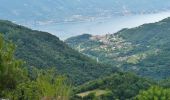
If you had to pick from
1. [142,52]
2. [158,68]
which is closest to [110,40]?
[142,52]

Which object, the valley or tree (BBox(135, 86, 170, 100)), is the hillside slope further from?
tree (BBox(135, 86, 170, 100))

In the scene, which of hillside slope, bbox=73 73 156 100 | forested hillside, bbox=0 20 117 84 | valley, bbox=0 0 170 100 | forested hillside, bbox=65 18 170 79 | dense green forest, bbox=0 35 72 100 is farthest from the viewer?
forested hillside, bbox=65 18 170 79

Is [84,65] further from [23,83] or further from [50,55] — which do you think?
[23,83]

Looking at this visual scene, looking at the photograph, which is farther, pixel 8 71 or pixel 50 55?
pixel 50 55

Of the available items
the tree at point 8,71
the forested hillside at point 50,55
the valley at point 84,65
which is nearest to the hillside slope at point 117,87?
the valley at point 84,65

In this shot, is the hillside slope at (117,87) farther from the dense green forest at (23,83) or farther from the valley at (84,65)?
the dense green forest at (23,83)

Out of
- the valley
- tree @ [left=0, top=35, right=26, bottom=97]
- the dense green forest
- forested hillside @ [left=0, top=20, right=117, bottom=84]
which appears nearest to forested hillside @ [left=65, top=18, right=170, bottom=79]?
the valley

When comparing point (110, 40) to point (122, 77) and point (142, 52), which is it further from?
point (122, 77)

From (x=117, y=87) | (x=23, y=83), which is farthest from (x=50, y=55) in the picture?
(x=23, y=83)
